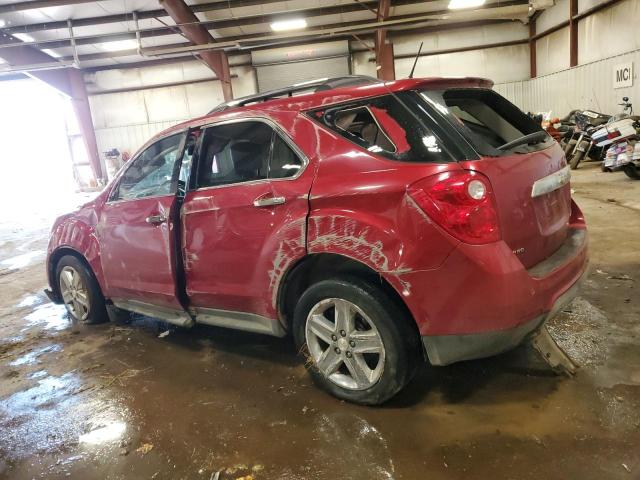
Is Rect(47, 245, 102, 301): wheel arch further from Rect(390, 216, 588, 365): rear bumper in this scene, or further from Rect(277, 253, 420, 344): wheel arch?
Rect(390, 216, 588, 365): rear bumper

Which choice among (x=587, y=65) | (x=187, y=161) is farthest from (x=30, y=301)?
(x=587, y=65)

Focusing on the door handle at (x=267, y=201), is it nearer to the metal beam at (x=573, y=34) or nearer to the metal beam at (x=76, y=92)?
the metal beam at (x=573, y=34)

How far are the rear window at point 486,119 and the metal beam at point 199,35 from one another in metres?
11.1

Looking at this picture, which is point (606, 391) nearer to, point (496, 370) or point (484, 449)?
point (496, 370)

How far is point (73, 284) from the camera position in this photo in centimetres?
383

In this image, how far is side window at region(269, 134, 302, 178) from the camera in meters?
2.30

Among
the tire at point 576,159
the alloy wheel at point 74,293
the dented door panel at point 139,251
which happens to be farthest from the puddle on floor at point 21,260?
the tire at point 576,159

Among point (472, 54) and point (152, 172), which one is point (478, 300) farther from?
point (472, 54)

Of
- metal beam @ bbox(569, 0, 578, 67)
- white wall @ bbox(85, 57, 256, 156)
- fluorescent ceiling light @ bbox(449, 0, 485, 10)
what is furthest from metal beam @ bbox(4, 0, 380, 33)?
metal beam @ bbox(569, 0, 578, 67)

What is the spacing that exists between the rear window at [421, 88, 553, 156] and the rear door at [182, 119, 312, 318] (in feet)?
2.41

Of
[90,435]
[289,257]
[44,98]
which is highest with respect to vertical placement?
[44,98]

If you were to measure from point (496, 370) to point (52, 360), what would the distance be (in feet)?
10.0

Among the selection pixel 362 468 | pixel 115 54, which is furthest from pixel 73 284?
pixel 115 54

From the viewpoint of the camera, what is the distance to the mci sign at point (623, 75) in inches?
431
